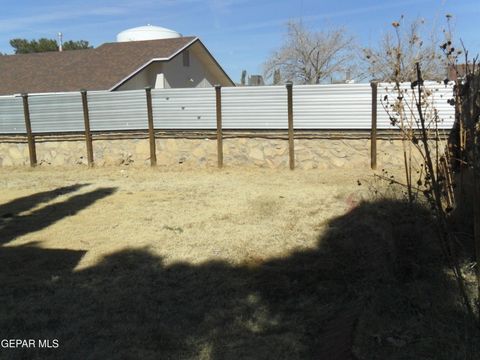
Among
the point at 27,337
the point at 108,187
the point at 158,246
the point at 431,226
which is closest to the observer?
the point at 27,337

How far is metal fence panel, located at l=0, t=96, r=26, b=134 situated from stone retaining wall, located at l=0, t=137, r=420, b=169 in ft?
1.32

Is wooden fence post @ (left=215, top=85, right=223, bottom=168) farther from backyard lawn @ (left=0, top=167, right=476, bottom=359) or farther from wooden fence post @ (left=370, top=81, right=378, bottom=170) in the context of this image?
backyard lawn @ (left=0, top=167, right=476, bottom=359)

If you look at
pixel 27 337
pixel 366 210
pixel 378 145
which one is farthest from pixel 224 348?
pixel 378 145

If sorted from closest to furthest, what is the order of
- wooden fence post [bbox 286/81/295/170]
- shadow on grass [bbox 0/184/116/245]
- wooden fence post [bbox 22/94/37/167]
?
shadow on grass [bbox 0/184/116/245], wooden fence post [bbox 286/81/295/170], wooden fence post [bbox 22/94/37/167]

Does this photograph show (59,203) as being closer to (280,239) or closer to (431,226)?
(280,239)

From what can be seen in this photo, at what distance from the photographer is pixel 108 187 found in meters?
10.5

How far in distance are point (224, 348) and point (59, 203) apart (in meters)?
6.31

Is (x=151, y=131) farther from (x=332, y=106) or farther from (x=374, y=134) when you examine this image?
(x=374, y=134)

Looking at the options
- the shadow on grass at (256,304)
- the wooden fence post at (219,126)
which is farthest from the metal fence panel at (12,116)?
the shadow on grass at (256,304)

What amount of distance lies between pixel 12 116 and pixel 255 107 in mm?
6979

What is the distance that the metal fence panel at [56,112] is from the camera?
538 inches

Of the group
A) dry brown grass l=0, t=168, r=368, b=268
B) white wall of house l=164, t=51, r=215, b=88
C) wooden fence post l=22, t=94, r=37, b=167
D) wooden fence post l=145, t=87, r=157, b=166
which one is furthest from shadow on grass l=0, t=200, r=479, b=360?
white wall of house l=164, t=51, r=215, b=88

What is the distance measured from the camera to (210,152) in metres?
12.8

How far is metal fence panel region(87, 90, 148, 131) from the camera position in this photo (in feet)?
43.3
